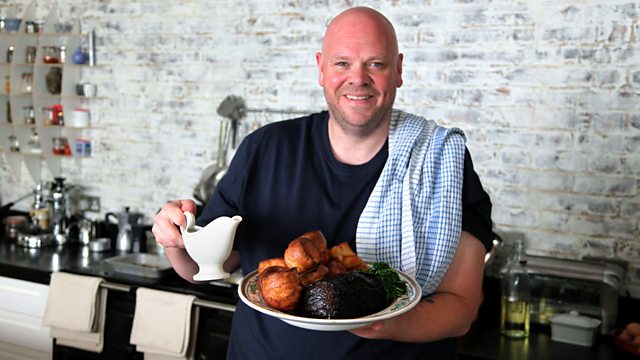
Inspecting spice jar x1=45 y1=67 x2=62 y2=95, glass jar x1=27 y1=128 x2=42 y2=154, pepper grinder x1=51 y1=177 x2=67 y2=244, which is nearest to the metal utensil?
pepper grinder x1=51 y1=177 x2=67 y2=244

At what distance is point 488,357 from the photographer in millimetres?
2166

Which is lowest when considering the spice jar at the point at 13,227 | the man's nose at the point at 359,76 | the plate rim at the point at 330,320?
the spice jar at the point at 13,227

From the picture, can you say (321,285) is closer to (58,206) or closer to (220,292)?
(220,292)

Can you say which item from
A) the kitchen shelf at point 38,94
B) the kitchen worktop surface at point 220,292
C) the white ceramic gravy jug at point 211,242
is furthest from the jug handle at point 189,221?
the kitchen shelf at point 38,94

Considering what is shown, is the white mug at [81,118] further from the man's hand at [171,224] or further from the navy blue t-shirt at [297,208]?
the man's hand at [171,224]

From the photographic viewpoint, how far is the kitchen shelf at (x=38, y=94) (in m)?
3.68

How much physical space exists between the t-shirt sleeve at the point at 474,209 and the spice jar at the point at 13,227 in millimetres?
2750

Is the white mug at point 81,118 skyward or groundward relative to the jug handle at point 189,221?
skyward

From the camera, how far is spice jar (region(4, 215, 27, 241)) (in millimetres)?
3646

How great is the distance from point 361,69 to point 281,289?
0.55 metres

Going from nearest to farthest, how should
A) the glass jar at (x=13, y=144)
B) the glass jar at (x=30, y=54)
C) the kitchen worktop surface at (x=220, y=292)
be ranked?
1. the kitchen worktop surface at (x=220, y=292)
2. the glass jar at (x=30, y=54)
3. the glass jar at (x=13, y=144)

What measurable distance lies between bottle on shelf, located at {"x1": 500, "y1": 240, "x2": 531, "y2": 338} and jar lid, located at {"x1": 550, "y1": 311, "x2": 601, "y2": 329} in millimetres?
96

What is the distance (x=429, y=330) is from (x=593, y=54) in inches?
58.0

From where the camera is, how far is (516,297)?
7.86 feet
